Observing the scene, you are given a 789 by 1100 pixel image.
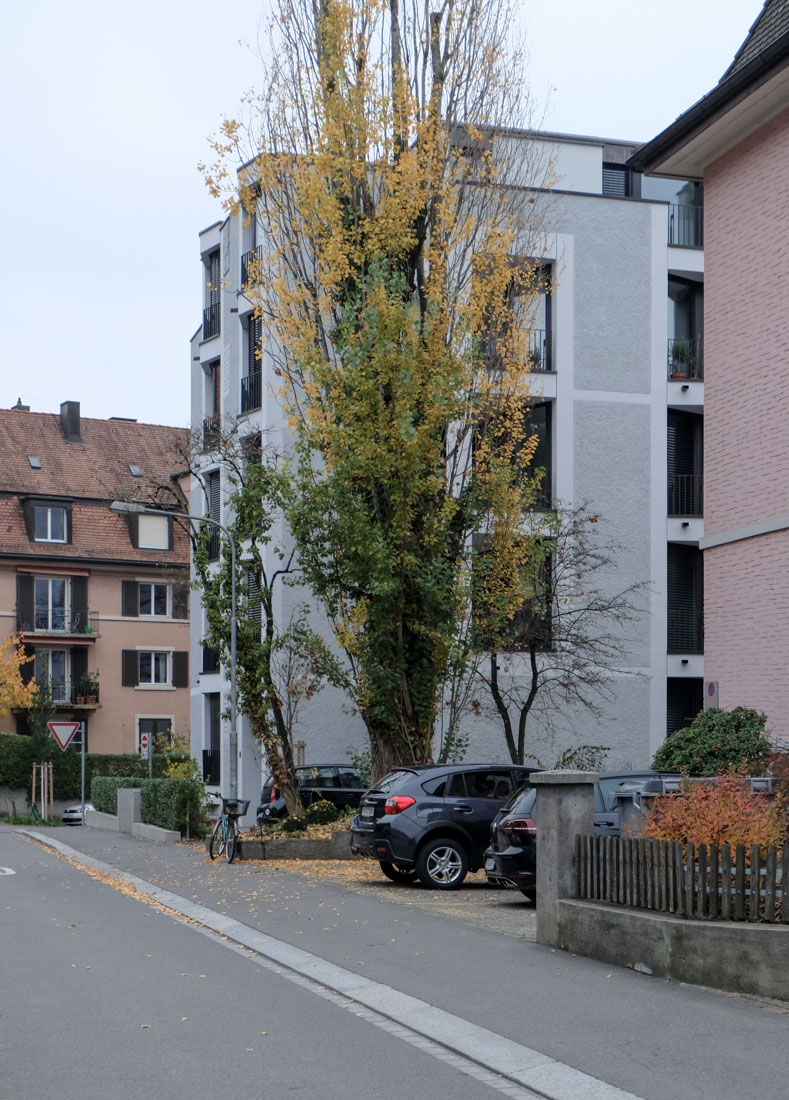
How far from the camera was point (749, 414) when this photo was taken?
2081 centimetres

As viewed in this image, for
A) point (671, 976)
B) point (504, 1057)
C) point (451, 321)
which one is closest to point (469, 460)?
point (451, 321)

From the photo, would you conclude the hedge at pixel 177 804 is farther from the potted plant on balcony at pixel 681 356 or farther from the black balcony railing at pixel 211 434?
the potted plant on balcony at pixel 681 356

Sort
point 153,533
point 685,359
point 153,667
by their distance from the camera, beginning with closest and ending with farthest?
point 685,359 → point 153,667 → point 153,533

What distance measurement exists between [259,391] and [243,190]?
42.8 feet

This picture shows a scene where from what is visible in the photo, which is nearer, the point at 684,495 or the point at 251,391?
the point at 684,495

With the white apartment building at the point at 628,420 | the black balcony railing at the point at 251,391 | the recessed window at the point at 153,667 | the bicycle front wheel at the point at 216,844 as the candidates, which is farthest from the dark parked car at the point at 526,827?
the recessed window at the point at 153,667

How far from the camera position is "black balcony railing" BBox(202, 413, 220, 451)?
29.3 metres

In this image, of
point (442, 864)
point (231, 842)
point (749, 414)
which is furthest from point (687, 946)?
point (231, 842)

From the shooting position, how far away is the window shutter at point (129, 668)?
59.9m

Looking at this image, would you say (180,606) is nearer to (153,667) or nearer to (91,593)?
(153,667)

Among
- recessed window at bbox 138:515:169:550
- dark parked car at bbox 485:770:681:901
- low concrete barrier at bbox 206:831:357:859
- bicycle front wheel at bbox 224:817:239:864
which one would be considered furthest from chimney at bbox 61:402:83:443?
dark parked car at bbox 485:770:681:901

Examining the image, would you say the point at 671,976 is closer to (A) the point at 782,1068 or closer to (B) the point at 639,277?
(A) the point at 782,1068

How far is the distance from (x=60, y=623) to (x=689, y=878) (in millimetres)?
50995

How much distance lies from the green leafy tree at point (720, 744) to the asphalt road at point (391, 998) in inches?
177
